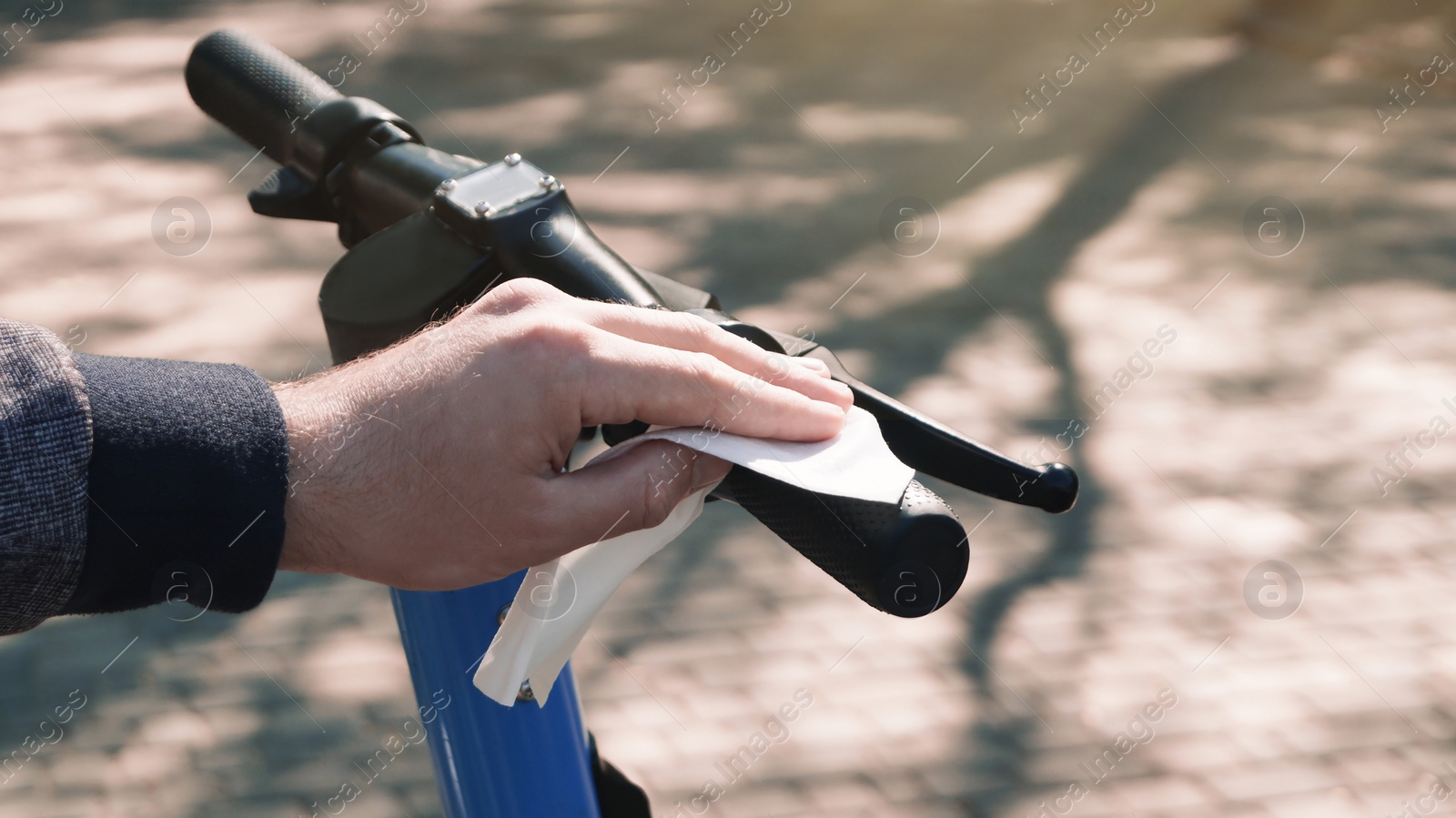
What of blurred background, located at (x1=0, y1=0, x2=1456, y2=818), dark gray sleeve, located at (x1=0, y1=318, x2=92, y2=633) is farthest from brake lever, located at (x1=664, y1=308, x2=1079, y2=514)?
blurred background, located at (x1=0, y1=0, x2=1456, y2=818)

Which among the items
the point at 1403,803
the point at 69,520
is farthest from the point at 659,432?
the point at 1403,803

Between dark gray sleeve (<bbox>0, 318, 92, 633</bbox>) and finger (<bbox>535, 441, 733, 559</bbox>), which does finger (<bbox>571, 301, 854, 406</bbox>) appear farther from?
dark gray sleeve (<bbox>0, 318, 92, 633</bbox>)

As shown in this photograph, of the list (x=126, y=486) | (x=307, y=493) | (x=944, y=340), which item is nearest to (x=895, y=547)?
(x=307, y=493)

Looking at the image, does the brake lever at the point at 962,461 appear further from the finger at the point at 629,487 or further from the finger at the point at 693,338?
the finger at the point at 629,487

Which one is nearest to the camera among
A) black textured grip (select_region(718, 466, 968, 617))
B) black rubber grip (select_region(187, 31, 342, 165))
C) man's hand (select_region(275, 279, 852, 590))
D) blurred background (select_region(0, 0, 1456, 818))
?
black textured grip (select_region(718, 466, 968, 617))

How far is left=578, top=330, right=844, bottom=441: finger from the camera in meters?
1.08

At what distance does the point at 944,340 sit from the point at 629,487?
3867 mm

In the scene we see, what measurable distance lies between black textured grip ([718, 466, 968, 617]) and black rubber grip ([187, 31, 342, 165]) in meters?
0.92

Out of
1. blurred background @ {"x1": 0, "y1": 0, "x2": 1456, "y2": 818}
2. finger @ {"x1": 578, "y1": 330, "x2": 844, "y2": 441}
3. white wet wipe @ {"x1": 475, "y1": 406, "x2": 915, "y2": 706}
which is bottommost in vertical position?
blurred background @ {"x1": 0, "y1": 0, "x2": 1456, "y2": 818}

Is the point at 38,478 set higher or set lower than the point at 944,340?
higher

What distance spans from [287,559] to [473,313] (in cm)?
29

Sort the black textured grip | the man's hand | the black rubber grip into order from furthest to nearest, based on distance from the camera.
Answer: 1. the black rubber grip
2. the man's hand
3. the black textured grip

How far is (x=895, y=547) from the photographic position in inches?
38.4

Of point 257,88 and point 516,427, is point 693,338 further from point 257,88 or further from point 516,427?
point 257,88
